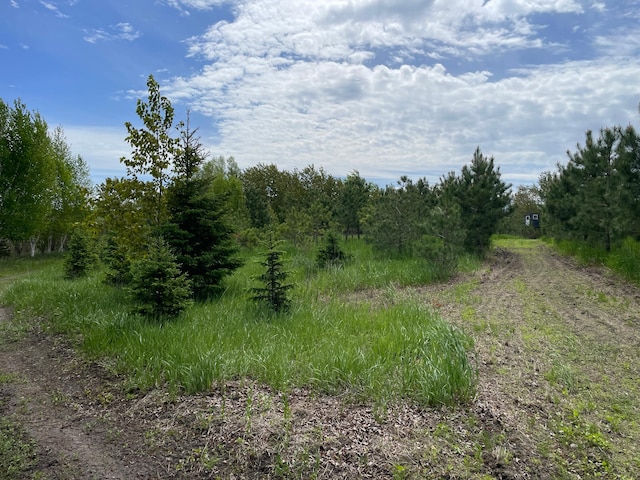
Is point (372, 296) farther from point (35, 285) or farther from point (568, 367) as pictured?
point (35, 285)

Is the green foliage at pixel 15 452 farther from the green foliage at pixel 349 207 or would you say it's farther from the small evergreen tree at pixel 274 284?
the green foliage at pixel 349 207

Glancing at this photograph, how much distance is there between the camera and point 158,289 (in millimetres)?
6242

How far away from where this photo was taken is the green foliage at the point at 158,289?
6.14 m

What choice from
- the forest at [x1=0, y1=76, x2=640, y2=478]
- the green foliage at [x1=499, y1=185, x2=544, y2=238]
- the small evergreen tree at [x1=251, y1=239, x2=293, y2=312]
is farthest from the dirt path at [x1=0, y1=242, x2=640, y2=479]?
the green foliage at [x1=499, y1=185, x2=544, y2=238]

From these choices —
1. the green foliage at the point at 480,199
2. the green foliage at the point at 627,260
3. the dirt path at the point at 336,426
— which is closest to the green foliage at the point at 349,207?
the green foliage at the point at 480,199

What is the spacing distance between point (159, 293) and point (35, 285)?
6.88 meters

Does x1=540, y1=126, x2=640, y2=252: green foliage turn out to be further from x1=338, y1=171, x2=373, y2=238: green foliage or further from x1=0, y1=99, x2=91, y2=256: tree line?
x1=0, y1=99, x2=91, y2=256: tree line

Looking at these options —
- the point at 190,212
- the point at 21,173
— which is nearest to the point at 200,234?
the point at 190,212

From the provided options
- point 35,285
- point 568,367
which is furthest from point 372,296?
point 35,285

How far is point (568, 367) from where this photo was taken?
4.93 meters

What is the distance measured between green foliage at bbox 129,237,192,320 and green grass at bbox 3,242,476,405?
0.72 feet

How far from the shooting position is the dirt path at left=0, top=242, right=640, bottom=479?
310 centimetres

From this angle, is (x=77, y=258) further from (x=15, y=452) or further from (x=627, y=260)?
(x=627, y=260)

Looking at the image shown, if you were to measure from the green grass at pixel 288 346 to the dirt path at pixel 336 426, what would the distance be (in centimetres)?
21
